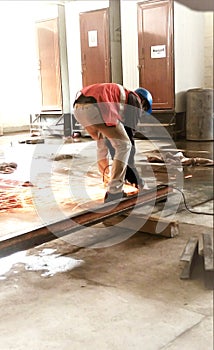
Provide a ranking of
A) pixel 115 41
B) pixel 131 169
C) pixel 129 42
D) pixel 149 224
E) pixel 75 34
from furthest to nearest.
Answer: pixel 75 34 < pixel 115 41 < pixel 129 42 < pixel 131 169 < pixel 149 224

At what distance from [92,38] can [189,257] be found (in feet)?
25.5

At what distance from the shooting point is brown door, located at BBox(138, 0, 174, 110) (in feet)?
28.4

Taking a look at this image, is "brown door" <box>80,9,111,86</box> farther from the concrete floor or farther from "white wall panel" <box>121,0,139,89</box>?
the concrete floor

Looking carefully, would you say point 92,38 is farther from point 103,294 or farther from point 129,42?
point 103,294

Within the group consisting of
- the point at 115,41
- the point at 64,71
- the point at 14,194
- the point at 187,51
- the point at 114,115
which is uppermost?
the point at 115,41

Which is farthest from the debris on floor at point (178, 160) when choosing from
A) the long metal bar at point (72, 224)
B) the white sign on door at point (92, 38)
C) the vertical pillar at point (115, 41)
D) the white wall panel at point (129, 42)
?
the white sign on door at point (92, 38)

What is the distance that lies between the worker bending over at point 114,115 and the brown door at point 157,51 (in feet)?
17.6

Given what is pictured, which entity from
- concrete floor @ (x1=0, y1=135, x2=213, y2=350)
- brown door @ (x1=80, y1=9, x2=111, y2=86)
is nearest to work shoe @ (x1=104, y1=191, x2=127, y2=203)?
concrete floor @ (x1=0, y1=135, x2=213, y2=350)

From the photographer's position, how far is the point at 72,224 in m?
2.85

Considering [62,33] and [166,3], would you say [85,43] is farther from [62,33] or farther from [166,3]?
[166,3]

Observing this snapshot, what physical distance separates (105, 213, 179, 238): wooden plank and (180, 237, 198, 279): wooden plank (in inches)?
14.0

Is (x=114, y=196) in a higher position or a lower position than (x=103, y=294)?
higher

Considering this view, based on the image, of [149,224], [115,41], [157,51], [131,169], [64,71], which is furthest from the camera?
[64,71]

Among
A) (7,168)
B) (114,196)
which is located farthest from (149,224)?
(7,168)
